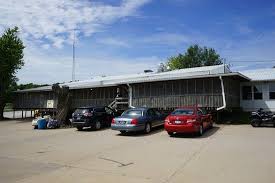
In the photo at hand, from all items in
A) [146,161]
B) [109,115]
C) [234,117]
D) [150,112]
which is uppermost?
[150,112]

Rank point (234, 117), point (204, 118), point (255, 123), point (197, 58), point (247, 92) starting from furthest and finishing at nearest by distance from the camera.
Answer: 1. point (197, 58)
2. point (247, 92)
3. point (234, 117)
4. point (255, 123)
5. point (204, 118)

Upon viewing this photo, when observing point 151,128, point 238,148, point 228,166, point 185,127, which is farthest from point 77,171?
point 151,128

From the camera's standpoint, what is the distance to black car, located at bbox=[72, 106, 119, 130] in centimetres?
2016

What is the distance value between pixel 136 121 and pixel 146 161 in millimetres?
7125

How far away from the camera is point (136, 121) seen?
16.7m

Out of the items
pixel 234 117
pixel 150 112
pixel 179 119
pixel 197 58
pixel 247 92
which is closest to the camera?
pixel 179 119

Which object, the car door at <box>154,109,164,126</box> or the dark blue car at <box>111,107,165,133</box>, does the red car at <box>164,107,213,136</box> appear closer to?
the dark blue car at <box>111,107,165,133</box>

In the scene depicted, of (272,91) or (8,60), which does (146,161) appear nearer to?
(272,91)

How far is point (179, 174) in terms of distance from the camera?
789 centimetres

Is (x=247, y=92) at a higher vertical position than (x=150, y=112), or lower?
higher

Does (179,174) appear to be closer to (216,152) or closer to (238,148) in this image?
(216,152)

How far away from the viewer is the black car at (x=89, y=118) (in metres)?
20.2

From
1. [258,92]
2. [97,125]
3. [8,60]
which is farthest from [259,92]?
[8,60]

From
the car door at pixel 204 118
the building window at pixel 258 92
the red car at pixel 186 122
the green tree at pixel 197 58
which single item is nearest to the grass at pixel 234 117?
the building window at pixel 258 92
